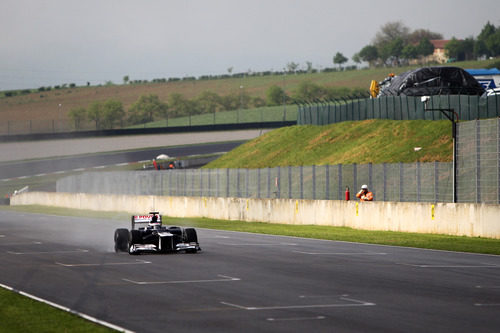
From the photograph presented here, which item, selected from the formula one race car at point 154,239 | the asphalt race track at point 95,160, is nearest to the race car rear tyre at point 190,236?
the formula one race car at point 154,239

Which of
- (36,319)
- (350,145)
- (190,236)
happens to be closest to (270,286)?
(36,319)

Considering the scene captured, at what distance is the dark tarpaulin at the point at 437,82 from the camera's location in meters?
70.9

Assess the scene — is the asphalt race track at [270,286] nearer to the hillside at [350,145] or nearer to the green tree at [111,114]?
the hillside at [350,145]

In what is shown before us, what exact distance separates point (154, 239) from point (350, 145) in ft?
152

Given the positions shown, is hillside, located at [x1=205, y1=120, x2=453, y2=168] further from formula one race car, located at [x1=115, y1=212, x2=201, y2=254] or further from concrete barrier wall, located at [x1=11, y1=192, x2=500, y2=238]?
formula one race car, located at [x1=115, y1=212, x2=201, y2=254]

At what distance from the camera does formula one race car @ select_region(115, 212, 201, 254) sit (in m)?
23.7

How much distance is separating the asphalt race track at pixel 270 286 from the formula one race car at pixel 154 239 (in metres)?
0.34

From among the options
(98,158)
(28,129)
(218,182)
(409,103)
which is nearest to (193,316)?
(218,182)

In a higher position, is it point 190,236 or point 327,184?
point 327,184

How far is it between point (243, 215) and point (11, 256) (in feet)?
70.2

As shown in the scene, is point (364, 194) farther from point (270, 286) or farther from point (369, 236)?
point (270, 286)

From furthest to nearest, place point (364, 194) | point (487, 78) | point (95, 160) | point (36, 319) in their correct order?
point (95, 160) < point (487, 78) < point (364, 194) < point (36, 319)

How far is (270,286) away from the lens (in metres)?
16.7

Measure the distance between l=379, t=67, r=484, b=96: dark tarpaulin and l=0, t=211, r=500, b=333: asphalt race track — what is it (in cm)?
4594
